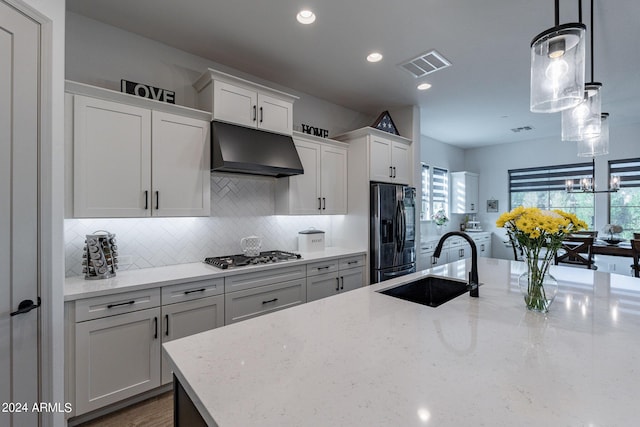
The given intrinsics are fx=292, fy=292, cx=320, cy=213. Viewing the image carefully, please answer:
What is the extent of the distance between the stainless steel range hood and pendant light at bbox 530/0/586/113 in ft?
6.65

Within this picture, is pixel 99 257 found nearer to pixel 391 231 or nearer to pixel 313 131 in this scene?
pixel 313 131

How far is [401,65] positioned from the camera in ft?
10.00

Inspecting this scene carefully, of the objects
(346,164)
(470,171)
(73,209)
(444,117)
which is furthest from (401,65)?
(470,171)

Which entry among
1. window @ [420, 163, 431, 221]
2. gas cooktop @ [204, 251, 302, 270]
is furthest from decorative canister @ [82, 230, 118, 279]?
window @ [420, 163, 431, 221]

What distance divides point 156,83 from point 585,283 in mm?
3692

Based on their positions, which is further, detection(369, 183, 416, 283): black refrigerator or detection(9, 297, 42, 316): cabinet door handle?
detection(369, 183, 416, 283): black refrigerator

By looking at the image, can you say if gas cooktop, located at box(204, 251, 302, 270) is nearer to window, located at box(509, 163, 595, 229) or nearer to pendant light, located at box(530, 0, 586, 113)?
pendant light, located at box(530, 0, 586, 113)

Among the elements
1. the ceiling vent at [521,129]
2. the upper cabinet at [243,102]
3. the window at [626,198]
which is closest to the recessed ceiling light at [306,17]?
the upper cabinet at [243,102]

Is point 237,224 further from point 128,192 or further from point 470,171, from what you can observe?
point 470,171

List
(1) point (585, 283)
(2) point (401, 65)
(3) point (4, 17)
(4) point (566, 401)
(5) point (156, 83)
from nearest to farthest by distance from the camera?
(4) point (566, 401), (3) point (4, 17), (1) point (585, 283), (5) point (156, 83), (2) point (401, 65)

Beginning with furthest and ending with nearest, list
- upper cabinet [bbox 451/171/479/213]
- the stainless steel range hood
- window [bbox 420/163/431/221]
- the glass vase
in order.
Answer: upper cabinet [bbox 451/171/479/213] → window [bbox 420/163/431/221] → the stainless steel range hood → the glass vase

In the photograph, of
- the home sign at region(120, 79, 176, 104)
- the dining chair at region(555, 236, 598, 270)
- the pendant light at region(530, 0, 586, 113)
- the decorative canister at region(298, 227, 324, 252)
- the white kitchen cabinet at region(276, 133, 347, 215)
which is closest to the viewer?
the pendant light at region(530, 0, 586, 113)

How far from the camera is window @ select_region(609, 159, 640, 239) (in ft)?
16.6

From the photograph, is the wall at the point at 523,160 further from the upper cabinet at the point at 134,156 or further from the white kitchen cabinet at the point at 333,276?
the upper cabinet at the point at 134,156
